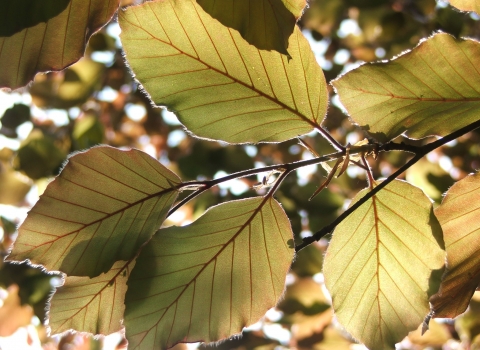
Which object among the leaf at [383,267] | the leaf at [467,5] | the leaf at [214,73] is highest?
the leaf at [467,5]

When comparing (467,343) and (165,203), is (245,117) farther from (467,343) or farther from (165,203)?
(467,343)

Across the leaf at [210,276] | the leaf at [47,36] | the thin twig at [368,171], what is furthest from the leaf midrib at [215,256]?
the leaf at [47,36]

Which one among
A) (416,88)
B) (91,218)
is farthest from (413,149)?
(91,218)

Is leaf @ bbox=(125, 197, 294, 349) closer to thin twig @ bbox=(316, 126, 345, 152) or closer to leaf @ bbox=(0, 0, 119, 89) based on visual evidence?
thin twig @ bbox=(316, 126, 345, 152)

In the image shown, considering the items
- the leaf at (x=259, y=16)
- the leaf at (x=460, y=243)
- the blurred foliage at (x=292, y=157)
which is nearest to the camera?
the leaf at (x=259, y=16)

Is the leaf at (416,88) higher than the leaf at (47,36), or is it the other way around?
the leaf at (47,36)

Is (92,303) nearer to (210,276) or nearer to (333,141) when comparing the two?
(210,276)

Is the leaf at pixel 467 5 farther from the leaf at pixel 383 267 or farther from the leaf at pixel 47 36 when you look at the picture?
the leaf at pixel 47 36
